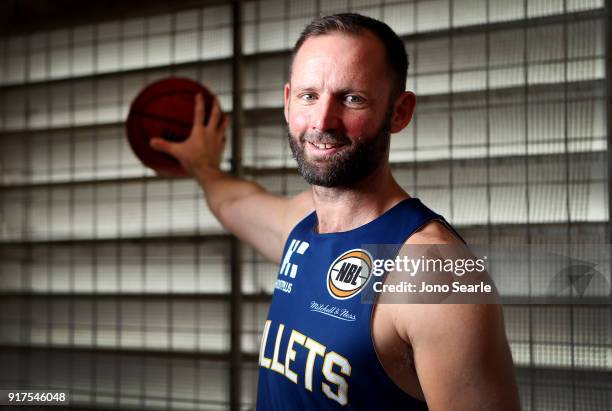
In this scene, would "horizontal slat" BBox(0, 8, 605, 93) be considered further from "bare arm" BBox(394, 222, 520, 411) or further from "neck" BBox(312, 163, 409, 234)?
"bare arm" BBox(394, 222, 520, 411)

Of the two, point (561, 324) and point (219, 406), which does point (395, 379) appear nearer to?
point (561, 324)

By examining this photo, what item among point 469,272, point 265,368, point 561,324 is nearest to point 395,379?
point 469,272

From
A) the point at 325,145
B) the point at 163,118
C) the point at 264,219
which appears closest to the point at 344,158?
the point at 325,145

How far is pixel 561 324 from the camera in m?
3.27

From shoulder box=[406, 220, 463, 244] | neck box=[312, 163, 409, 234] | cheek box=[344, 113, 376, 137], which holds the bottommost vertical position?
shoulder box=[406, 220, 463, 244]

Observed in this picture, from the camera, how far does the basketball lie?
330 cm

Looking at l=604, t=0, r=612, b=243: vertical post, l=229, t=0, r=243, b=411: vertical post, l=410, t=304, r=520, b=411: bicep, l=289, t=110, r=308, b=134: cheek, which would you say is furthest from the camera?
l=229, t=0, r=243, b=411: vertical post

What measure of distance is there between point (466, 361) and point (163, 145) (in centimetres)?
199

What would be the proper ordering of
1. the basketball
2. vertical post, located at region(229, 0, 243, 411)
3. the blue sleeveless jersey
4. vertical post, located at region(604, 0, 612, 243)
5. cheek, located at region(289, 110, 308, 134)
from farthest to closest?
vertical post, located at region(229, 0, 243, 411) < the basketball < vertical post, located at region(604, 0, 612, 243) < cheek, located at region(289, 110, 308, 134) < the blue sleeveless jersey

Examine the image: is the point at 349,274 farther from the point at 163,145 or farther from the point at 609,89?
the point at 609,89

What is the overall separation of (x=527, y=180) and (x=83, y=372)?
3.12 metres

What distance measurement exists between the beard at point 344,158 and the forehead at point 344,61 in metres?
0.14

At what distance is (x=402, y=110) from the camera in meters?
2.02

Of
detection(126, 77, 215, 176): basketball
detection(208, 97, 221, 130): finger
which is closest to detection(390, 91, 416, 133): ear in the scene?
detection(208, 97, 221, 130): finger
